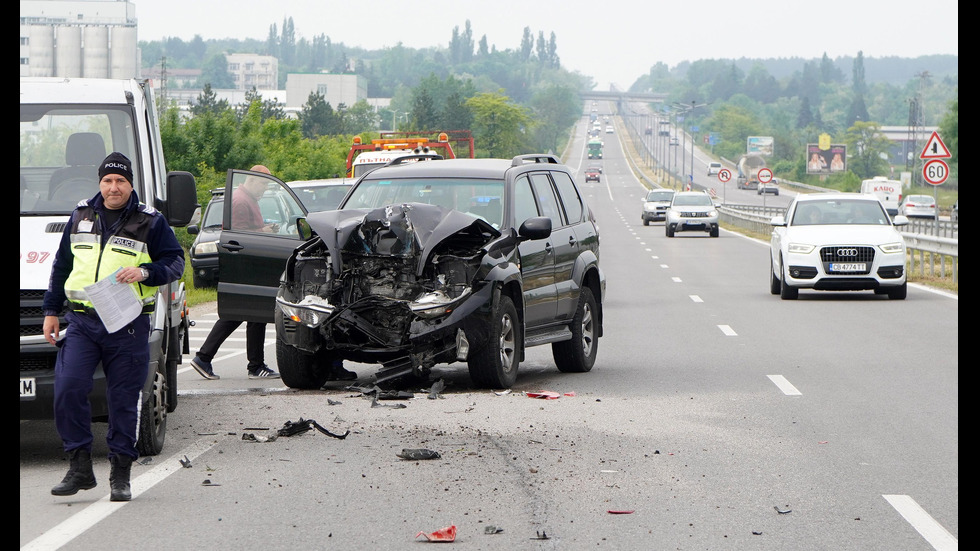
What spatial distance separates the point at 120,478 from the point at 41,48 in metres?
173

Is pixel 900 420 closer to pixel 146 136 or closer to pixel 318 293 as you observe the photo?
pixel 318 293

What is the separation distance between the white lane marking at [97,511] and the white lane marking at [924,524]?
12.4 feet

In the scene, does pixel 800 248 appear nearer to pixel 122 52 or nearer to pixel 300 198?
pixel 300 198

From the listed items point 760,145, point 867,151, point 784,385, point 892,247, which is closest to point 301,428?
point 784,385

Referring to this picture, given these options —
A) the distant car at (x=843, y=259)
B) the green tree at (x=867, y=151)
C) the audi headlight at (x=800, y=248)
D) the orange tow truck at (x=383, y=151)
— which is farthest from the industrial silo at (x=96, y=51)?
the audi headlight at (x=800, y=248)

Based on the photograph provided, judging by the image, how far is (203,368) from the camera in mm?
13023

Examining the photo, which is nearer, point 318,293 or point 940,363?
point 318,293

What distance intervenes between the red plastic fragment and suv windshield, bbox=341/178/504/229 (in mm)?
5589

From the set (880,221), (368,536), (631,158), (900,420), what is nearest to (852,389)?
(900,420)

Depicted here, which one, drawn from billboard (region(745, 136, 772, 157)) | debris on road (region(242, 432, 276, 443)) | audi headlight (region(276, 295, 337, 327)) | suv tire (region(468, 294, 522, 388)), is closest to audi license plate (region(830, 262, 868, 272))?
suv tire (region(468, 294, 522, 388))

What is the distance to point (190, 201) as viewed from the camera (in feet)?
29.9

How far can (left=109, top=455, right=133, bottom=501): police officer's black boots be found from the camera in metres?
7.01

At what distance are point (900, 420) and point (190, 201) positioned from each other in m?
5.05

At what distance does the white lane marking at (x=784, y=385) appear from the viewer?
11.3 metres
